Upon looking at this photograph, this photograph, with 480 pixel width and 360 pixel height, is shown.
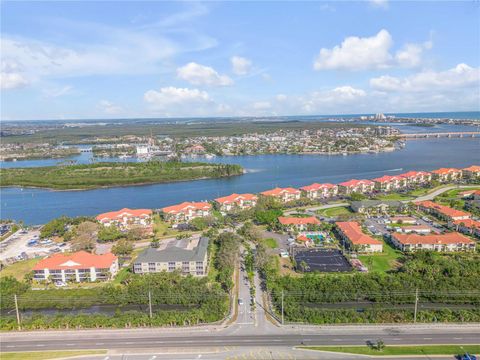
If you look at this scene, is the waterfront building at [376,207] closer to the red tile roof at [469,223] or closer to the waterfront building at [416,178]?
the red tile roof at [469,223]

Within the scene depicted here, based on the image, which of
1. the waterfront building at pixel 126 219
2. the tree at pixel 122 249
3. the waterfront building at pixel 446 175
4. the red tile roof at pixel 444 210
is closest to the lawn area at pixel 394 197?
the red tile roof at pixel 444 210

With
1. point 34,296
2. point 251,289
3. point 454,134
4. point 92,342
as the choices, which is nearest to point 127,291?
point 92,342

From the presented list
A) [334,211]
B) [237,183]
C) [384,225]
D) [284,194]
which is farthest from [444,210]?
[237,183]

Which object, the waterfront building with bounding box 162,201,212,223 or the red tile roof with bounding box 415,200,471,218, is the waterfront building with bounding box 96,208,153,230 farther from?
the red tile roof with bounding box 415,200,471,218

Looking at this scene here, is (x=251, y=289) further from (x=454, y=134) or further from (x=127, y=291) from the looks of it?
(x=454, y=134)

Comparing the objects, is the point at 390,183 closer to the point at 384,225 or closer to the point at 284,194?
the point at 284,194

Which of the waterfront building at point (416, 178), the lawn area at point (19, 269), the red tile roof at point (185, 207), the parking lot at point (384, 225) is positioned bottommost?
the lawn area at point (19, 269)

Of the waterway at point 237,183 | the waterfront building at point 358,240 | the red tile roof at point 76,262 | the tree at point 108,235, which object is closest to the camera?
the red tile roof at point 76,262
